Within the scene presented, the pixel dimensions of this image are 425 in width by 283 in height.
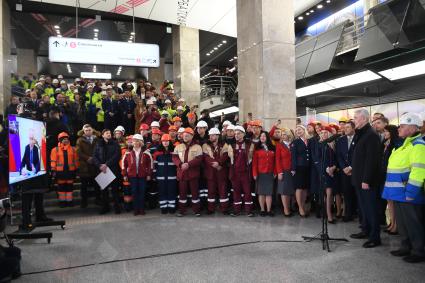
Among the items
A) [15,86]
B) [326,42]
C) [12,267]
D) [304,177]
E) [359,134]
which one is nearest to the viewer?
[12,267]

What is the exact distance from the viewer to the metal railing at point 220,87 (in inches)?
762

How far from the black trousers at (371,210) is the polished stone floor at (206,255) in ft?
0.68

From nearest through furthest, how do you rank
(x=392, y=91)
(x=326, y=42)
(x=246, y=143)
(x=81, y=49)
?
(x=246, y=143)
(x=81, y=49)
(x=392, y=91)
(x=326, y=42)

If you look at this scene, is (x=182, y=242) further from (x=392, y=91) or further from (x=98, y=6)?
(x=98, y=6)

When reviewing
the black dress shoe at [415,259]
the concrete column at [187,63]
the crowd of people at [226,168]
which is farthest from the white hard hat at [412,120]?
the concrete column at [187,63]

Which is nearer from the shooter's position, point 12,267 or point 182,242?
point 12,267

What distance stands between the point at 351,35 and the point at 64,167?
36.6ft

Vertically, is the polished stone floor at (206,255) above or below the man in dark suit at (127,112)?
below

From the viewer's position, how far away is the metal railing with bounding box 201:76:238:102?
19.3 metres

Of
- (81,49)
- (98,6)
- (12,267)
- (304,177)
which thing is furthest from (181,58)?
(12,267)

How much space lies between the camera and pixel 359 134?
15.4ft

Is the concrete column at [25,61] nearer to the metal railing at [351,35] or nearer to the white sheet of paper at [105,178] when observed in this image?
the white sheet of paper at [105,178]

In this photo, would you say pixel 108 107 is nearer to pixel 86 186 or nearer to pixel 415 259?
pixel 86 186

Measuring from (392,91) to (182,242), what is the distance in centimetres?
944
